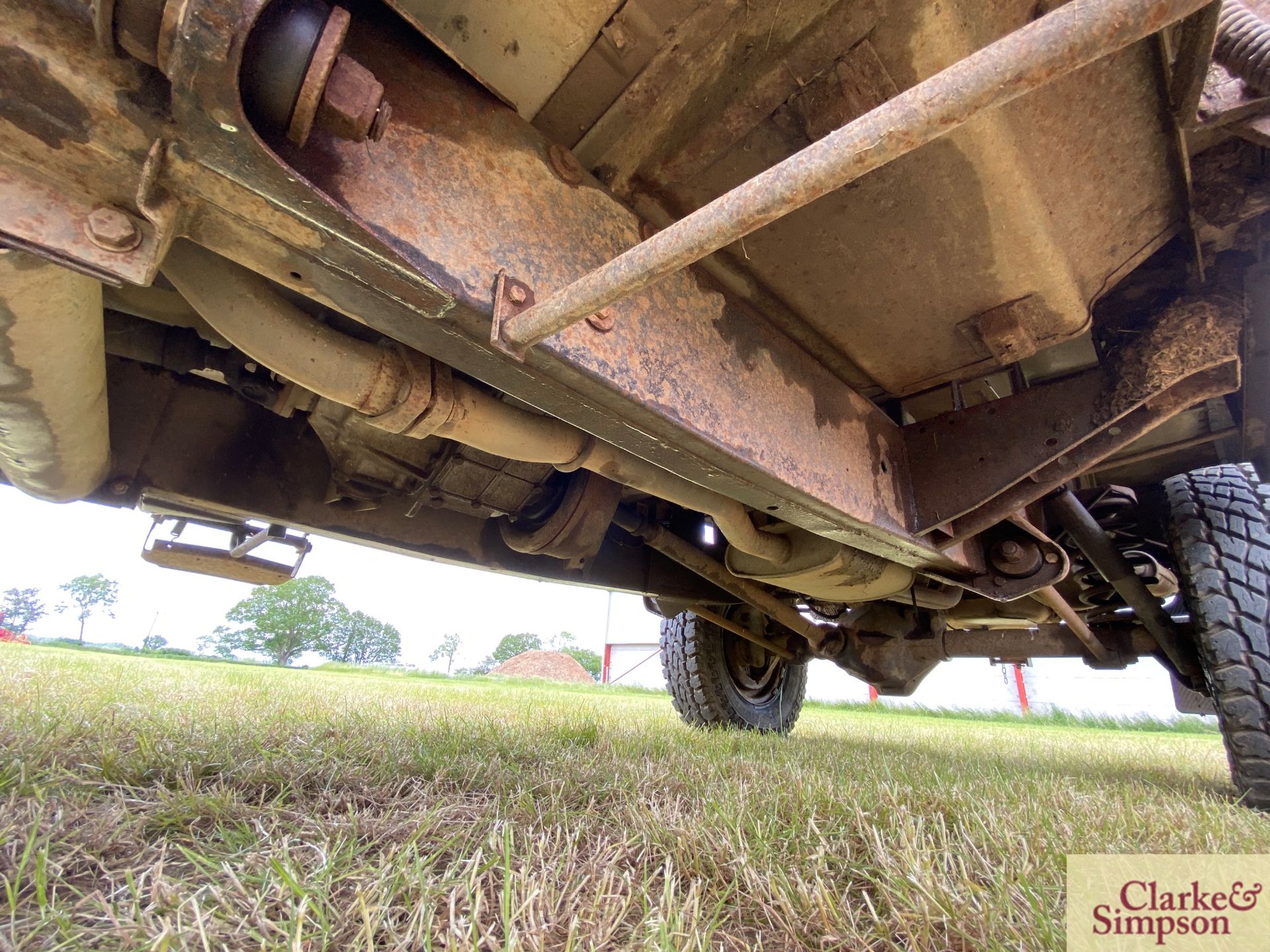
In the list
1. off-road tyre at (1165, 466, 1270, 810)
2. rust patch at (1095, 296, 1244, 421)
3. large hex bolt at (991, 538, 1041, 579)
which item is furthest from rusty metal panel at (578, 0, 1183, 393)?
off-road tyre at (1165, 466, 1270, 810)

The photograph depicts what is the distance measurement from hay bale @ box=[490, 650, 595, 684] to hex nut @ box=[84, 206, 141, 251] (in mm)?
19740

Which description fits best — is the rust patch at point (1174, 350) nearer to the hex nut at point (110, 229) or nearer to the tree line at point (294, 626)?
the hex nut at point (110, 229)

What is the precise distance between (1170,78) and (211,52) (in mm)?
1159

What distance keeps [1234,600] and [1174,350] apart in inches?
32.5

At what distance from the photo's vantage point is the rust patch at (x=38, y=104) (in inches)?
18.9

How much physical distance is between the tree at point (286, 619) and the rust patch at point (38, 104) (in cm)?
5217

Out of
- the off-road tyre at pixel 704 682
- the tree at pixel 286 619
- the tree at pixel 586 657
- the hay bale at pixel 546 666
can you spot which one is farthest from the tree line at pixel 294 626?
the off-road tyre at pixel 704 682

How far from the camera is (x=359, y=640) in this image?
5716 cm

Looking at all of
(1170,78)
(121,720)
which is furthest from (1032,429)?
(121,720)

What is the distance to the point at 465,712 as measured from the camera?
2.53 meters

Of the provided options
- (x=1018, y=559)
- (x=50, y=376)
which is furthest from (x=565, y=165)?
(x=1018, y=559)

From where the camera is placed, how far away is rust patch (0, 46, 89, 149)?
481 millimetres

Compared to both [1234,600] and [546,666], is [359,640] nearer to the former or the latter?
[546,666]

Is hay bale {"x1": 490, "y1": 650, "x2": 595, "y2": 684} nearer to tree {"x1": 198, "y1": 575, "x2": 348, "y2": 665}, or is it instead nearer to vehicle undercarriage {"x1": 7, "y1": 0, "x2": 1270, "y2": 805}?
vehicle undercarriage {"x1": 7, "y1": 0, "x2": 1270, "y2": 805}
